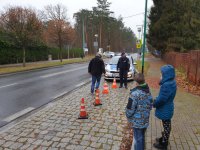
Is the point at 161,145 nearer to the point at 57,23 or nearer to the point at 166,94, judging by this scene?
the point at 166,94

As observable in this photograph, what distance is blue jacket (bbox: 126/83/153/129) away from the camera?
11.2 feet

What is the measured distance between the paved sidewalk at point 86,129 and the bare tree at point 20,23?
1796 centimetres

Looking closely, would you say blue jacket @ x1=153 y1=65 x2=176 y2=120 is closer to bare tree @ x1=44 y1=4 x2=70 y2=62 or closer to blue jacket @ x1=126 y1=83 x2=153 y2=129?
blue jacket @ x1=126 y1=83 x2=153 y2=129

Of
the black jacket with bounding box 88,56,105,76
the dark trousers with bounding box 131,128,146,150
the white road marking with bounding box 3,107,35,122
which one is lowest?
the white road marking with bounding box 3,107,35,122

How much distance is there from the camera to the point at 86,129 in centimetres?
507

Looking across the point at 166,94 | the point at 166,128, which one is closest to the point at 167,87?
the point at 166,94

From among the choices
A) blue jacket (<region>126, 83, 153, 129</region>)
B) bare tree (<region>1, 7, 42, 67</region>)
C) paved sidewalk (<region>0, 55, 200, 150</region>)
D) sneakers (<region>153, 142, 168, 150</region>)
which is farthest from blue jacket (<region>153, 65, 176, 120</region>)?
bare tree (<region>1, 7, 42, 67</region>)

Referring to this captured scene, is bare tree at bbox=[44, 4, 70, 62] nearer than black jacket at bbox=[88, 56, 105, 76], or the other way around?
black jacket at bbox=[88, 56, 105, 76]

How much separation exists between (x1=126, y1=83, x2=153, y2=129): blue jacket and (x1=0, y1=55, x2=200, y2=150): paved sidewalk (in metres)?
0.90

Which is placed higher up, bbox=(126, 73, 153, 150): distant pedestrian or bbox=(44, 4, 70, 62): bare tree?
bbox=(44, 4, 70, 62): bare tree

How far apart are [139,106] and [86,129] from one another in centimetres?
206

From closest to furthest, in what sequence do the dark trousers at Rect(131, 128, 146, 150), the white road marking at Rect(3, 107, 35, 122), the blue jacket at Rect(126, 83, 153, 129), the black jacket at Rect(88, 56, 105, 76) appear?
the blue jacket at Rect(126, 83, 153, 129) → the dark trousers at Rect(131, 128, 146, 150) → the white road marking at Rect(3, 107, 35, 122) → the black jacket at Rect(88, 56, 105, 76)

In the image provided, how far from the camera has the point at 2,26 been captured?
24.0 m

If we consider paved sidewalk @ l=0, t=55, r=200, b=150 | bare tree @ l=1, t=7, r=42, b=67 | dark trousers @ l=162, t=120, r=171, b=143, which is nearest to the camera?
dark trousers @ l=162, t=120, r=171, b=143
